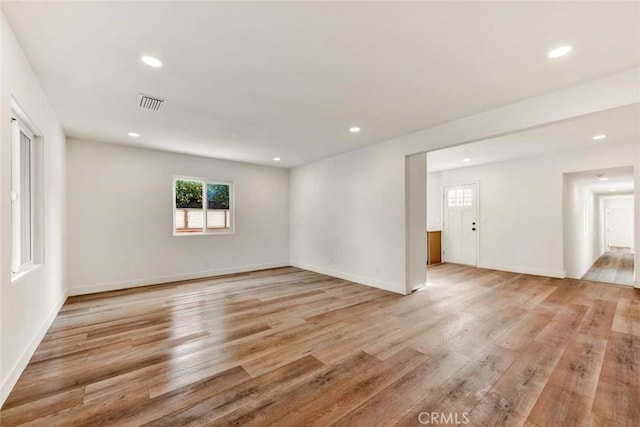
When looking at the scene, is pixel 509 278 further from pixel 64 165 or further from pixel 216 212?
pixel 64 165

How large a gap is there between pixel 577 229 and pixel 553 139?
329cm

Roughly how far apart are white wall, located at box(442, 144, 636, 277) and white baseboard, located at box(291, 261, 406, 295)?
3.50 metres

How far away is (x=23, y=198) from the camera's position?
272 cm

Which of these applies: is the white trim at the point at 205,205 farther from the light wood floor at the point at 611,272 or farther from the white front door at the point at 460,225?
the light wood floor at the point at 611,272

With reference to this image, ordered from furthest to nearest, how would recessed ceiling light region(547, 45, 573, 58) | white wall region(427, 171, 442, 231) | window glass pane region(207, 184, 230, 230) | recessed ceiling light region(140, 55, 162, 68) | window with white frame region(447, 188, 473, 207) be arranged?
1. white wall region(427, 171, 442, 231)
2. window with white frame region(447, 188, 473, 207)
3. window glass pane region(207, 184, 230, 230)
4. recessed ceiling light region(140, 55, 162, 68)
5. recessed ceiling light region(547, 45, 573, 58)

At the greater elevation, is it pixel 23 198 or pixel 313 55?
pixel 313 55

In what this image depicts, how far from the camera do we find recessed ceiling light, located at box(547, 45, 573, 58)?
2.08 m

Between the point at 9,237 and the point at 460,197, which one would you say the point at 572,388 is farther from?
the point at 460,197

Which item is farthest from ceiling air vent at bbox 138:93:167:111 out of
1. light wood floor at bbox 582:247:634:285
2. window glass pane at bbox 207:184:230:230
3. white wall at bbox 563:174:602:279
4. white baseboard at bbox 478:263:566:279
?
light wood floor at bbox 582:247:634:285

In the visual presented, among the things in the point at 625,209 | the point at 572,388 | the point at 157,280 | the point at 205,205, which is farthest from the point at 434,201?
the point at 625,209

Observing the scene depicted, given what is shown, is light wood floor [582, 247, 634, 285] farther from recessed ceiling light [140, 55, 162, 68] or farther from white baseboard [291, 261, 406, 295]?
recessed ceiling light [140, 55, 162, 68]

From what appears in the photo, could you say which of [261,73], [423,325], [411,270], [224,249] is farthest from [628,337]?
[224,249]

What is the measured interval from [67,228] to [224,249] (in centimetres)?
262

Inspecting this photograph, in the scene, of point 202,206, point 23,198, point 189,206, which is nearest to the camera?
point 23,198
